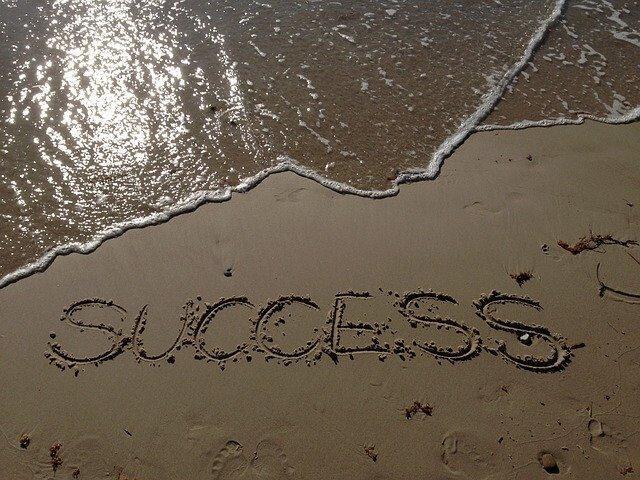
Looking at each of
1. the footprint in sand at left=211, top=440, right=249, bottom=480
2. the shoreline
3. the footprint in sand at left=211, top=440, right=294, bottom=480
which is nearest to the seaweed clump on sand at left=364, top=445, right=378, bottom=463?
the footprint in sand at left=211, top=440, right=294, bottom=480

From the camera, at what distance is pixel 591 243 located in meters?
4.60

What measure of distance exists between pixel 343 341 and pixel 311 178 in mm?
1823

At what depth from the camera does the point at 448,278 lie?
14.4 feet

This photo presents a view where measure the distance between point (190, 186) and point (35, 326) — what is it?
1824 millimetres

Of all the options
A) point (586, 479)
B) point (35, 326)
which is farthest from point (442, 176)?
point (35, 326)

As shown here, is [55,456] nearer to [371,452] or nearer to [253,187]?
[371,452]

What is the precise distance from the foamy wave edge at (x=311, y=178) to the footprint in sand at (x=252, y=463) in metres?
2.19

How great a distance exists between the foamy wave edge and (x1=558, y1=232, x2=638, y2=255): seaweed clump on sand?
4.59 ft

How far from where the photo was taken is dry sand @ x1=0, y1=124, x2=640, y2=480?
3.53 meters

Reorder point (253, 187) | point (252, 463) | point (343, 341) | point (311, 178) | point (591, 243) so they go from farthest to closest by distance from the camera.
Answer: point (311, 178)
point (253, 187)
point (591, 243)
point (343, 341)
point (252, 463)

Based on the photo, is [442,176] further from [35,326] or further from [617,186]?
[35,326]

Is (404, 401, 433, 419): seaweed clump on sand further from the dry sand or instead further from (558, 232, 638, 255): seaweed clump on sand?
(558, 232, 638, 255): seaweed clump on sand

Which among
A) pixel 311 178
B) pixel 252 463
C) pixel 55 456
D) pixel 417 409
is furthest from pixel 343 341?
pixel 55 456

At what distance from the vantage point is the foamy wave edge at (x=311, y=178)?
4.56 m
